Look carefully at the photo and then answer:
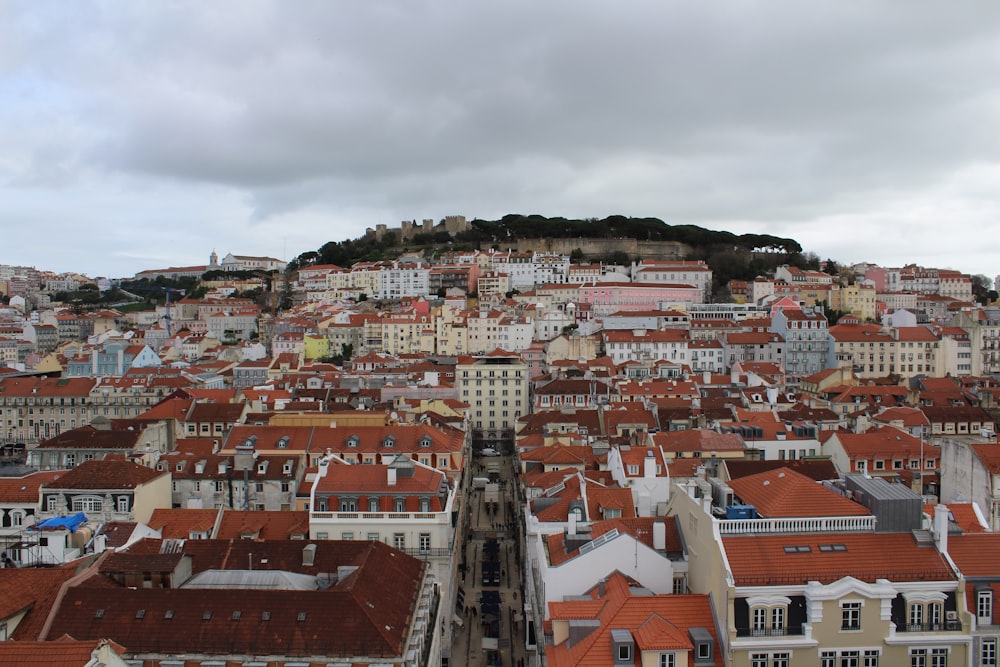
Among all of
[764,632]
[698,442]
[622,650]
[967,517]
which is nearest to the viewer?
[622,650]

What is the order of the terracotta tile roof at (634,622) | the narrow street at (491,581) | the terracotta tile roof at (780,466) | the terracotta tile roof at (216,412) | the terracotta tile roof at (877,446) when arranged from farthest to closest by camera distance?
the terracotta tile roof at (216,412) → the terracotta tile roof at (877,446) → the terracotta tile roof at (780,466) → the narrow street at (491,581) → the terracotta tile roof at (634,622)

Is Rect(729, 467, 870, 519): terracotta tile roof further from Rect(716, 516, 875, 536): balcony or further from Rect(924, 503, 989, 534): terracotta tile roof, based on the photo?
Rect(924, 503, 989, 534): terracotta tile roof

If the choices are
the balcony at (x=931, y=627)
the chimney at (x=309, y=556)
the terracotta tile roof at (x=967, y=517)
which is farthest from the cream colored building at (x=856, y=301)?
the chimney at (x=309, y=556)

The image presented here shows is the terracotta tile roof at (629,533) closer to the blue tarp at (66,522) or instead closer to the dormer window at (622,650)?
the dormer window at (622,650)

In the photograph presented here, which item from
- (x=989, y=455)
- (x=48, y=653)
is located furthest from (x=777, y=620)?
(x=989, y=455)

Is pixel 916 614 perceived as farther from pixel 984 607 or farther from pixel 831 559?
pixel 831 559

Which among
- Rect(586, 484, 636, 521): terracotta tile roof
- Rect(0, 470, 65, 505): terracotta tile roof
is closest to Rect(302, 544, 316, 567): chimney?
Rect(586, 484, 636, 521): terracotta tile roof

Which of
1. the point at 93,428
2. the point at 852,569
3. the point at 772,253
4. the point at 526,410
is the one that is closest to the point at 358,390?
the point at 526,410
